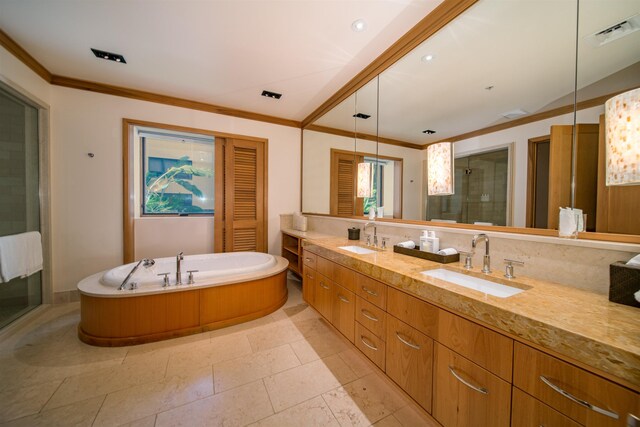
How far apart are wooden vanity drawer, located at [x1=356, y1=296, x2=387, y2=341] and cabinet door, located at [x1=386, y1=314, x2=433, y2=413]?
0.19ft

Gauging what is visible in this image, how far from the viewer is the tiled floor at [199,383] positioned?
1.33 meters

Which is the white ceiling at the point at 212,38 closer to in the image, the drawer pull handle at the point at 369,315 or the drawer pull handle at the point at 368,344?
the drawer pull handle at the point at 369,315

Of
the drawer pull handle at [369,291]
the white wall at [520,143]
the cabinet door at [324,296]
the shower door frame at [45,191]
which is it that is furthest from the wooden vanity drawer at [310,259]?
the shower door frame at [45,191]

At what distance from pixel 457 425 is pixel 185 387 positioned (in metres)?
1.63

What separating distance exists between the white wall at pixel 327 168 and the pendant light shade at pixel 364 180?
18 cm

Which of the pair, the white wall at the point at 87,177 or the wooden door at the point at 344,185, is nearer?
the white wall at the point at 87,177

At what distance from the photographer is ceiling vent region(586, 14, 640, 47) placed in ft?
3.12

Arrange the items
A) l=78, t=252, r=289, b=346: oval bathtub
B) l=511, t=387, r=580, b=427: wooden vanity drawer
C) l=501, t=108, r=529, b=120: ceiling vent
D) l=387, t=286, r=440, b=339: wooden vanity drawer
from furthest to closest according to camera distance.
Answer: l=78, t=252, r=289, b=346: oval bathtub → l=501, t=108, r=529, b=120: ceiling vent → l=387, t=286, r=440, b=339: wooden vanity drawer → l=511, t=387, r=580, b=427: wooden vanity drawer

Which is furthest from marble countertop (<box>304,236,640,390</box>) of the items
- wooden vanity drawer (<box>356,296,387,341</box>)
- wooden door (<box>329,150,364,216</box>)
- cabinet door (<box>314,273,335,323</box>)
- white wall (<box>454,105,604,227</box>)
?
wooden door (<box>329,150,364,216</box>)

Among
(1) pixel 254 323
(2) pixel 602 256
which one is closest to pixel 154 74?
(1) pixel 254 323

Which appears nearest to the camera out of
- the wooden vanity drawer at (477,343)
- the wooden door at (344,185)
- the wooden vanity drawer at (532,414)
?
the wooden vanity drawer at (532,414)

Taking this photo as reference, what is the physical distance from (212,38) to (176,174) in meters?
2.79

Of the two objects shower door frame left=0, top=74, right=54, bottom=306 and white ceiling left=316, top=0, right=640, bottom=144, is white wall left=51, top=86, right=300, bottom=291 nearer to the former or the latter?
shower door frame left=0, top=74, right=54, bottom=306

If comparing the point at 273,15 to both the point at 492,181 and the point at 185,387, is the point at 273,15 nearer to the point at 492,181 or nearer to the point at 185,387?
the point at 492,181
